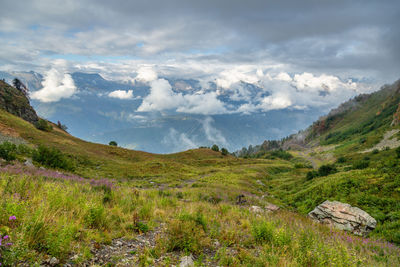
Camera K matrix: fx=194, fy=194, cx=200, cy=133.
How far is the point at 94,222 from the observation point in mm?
5852

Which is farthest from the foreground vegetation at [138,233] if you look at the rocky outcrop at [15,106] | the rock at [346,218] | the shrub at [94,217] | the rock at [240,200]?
the rocky outcrop at [15,106]

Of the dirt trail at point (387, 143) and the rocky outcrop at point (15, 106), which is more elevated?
the dirt trail at point (387, 143)

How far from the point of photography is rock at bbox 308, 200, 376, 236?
36.5 ft

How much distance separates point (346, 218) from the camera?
38.5 ft

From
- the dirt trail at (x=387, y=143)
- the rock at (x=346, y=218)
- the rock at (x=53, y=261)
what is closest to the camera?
the rock at (x=53, y=261)

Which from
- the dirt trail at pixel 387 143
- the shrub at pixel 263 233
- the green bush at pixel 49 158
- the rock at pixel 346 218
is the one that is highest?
the dirt trail at pixel 387 143

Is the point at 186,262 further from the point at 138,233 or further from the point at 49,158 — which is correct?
the point at 49,158

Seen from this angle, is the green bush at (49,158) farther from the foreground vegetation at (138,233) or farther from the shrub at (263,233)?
the shrub at (263,233)

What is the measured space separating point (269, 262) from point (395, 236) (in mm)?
9616

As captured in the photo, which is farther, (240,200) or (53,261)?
(240,200)

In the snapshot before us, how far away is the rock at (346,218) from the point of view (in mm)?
11117

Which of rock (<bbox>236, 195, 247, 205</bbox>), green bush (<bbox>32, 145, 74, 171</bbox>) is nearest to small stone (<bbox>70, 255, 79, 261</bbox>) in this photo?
rock (<bbox>236, 195, 247, 205</bbox>)

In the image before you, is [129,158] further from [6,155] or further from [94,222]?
[94,222]

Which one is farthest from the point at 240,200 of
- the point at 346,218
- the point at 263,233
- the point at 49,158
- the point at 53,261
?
the point at 49,158
